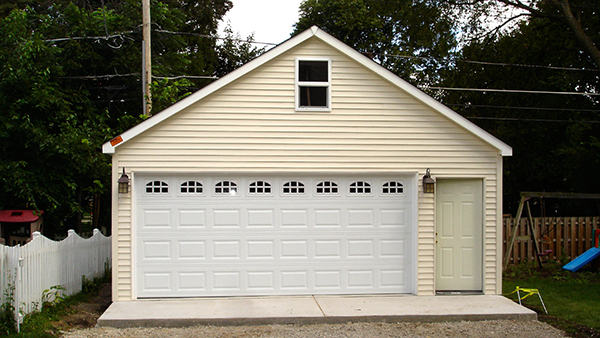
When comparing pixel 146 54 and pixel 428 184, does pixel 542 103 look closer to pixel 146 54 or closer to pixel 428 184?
pixel 428 184

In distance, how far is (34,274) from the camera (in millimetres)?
8031

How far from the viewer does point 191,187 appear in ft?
31.2

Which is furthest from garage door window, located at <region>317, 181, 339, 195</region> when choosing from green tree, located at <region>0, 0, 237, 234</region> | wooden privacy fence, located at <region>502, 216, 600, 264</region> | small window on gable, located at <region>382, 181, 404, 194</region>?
wooden privacy fence, located at <region>502, 216, 600, 264</region>

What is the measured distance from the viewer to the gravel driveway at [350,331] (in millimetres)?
7473

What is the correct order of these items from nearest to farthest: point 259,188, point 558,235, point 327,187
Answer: point 259,188
point 327,187
point 558,235

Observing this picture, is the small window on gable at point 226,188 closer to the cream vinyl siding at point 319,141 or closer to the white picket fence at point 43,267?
the cream vinyl siding at point 319,141

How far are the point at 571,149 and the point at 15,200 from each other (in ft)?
53.5

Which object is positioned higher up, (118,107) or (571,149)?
(118,107)

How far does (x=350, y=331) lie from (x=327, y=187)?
2.95 m

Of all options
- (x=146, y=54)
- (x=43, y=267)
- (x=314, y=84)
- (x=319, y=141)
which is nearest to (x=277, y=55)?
(x=314, y=84)

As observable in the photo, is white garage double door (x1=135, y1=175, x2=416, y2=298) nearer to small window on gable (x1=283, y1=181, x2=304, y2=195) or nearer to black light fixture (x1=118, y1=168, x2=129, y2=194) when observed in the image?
small window on gable (x1=283, y1=181, x2=304, y2=195)

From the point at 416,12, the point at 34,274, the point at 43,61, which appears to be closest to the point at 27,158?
the point at 43,61

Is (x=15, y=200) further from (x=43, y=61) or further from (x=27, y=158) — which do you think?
(x=43, y=61)

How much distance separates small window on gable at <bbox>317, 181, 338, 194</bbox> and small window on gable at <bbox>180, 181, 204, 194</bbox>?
216cm
